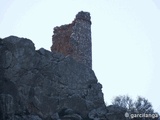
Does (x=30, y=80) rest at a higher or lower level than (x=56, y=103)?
higher

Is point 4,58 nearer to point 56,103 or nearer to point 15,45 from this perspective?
point 15,45

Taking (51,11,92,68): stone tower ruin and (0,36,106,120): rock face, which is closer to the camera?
(0,36,106,120): rock face

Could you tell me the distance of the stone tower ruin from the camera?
18.8 meters

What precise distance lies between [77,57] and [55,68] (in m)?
2.94

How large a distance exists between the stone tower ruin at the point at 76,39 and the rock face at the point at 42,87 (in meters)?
2.04

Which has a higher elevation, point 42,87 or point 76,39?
point 76,39

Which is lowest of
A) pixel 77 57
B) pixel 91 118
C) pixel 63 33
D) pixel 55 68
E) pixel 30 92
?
pixel 91 118

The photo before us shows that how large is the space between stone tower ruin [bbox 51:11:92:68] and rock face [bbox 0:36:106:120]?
2038 millimetres

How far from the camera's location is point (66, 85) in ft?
52.1

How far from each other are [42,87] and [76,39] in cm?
497

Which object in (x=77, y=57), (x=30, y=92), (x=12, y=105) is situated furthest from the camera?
(x=77, y=57)

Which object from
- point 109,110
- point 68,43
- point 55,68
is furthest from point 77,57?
point 109,110

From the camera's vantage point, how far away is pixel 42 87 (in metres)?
15.1

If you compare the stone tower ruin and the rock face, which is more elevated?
the stone tower ruin
